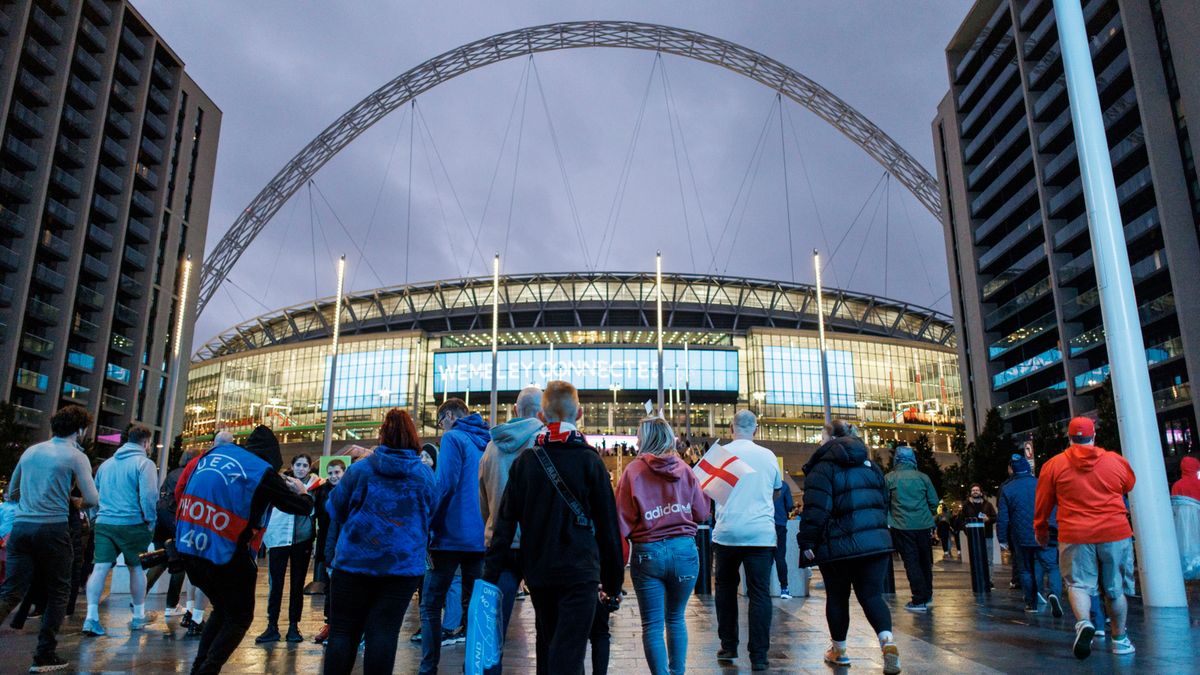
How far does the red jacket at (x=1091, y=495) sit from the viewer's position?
6.90m

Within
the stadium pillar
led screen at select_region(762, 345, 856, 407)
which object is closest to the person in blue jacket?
the stadium pillar

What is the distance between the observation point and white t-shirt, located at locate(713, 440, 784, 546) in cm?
659

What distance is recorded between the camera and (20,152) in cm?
6022

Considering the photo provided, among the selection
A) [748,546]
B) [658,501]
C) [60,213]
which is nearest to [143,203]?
[60,213]

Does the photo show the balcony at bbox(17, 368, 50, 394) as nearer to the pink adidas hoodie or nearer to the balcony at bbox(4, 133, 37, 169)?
the balcony at bbox(4, 133, 37, 169)

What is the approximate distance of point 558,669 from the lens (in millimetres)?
4066

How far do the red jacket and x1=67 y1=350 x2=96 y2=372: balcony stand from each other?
72455 millimetres

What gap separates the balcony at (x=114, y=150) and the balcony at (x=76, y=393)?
767 inches

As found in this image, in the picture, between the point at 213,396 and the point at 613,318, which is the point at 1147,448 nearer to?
the point at 613,318

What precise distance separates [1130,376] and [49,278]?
71.3 metres

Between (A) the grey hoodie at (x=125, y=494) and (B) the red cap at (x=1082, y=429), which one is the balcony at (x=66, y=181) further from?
(B) the red cap at (x=1082, y=429)

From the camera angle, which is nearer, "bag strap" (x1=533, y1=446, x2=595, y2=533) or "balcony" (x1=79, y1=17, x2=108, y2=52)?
"bag strap" (x1=533, y1=446, x2=595, y2=533)

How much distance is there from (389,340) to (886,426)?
54.3m

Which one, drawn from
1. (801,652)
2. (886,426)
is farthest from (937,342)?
(801,652)
